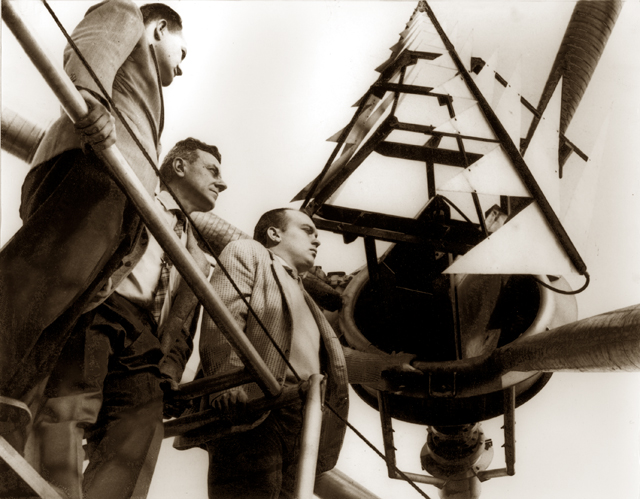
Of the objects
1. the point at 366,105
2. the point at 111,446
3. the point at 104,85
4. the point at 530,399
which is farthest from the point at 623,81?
the point at 111,446

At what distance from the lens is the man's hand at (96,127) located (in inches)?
95.4

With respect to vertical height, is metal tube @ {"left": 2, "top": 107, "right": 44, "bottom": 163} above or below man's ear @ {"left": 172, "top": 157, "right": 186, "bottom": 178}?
below

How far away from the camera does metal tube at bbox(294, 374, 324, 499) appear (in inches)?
106

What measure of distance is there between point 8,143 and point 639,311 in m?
2.35

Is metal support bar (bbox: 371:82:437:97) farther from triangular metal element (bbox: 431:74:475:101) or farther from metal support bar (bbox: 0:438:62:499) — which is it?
metal support bar (bbox: 0:438:62:499)

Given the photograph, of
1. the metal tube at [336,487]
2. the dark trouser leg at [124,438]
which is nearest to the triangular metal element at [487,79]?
the metal tube at [336,487]

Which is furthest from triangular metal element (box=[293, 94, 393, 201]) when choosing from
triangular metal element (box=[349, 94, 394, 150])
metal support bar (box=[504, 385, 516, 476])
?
metal support bar (box=[504, 385, 516, 476])

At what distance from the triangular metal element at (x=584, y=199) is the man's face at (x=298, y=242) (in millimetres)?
1136

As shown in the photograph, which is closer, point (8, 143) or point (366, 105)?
point (8, 143)

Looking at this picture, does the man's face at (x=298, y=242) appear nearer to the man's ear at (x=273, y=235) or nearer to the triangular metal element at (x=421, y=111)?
the man's ear at (x=273, y=235)

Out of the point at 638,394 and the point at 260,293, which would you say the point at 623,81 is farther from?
the point at 260,293

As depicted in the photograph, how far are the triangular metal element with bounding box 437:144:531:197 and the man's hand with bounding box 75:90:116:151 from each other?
1856mm

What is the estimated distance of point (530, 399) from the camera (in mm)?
4367

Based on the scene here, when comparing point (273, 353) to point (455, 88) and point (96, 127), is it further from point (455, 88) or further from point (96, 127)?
point (455, 88)
